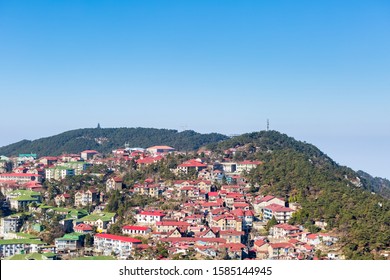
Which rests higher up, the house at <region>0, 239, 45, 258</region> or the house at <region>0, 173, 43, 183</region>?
the house at <region>0, 173, 43, 183</region>

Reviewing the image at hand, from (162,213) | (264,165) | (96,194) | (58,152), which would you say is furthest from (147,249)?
(58,152)

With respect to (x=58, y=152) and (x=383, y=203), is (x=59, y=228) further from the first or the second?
(x=58, y=152)

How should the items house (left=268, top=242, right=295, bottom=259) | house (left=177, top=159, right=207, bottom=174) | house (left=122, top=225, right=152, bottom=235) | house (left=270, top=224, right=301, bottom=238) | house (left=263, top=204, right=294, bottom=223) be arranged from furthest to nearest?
house (left=177, top=159, right=207, bottom=174) < house (left=263, top=204, right=294, bottom=223) < house (left=122, top=225, right=152, bottom=235) < house (left=270, top=224, right=301, bottom=238) < house (left=268, top=242, right=295, bottom=259)

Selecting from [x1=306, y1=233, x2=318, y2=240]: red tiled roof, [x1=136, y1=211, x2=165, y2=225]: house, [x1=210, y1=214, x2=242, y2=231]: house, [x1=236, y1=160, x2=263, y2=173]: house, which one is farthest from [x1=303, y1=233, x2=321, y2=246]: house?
[x1=236, y1=160, x2=263, y2=173]: house

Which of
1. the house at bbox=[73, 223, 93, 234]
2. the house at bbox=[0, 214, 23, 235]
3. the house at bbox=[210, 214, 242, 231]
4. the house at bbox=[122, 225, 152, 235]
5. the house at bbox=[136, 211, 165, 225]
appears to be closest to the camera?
the house at bbox=[122, 225, 152, 235]

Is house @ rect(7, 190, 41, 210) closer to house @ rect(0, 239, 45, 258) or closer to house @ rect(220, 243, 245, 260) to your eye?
house @ rect(0, 239, 45, 258)

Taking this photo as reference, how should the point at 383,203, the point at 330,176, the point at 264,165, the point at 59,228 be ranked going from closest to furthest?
the point at 383,203 < the point at 59,228 < the point at 330,176 < the point at 264,165
